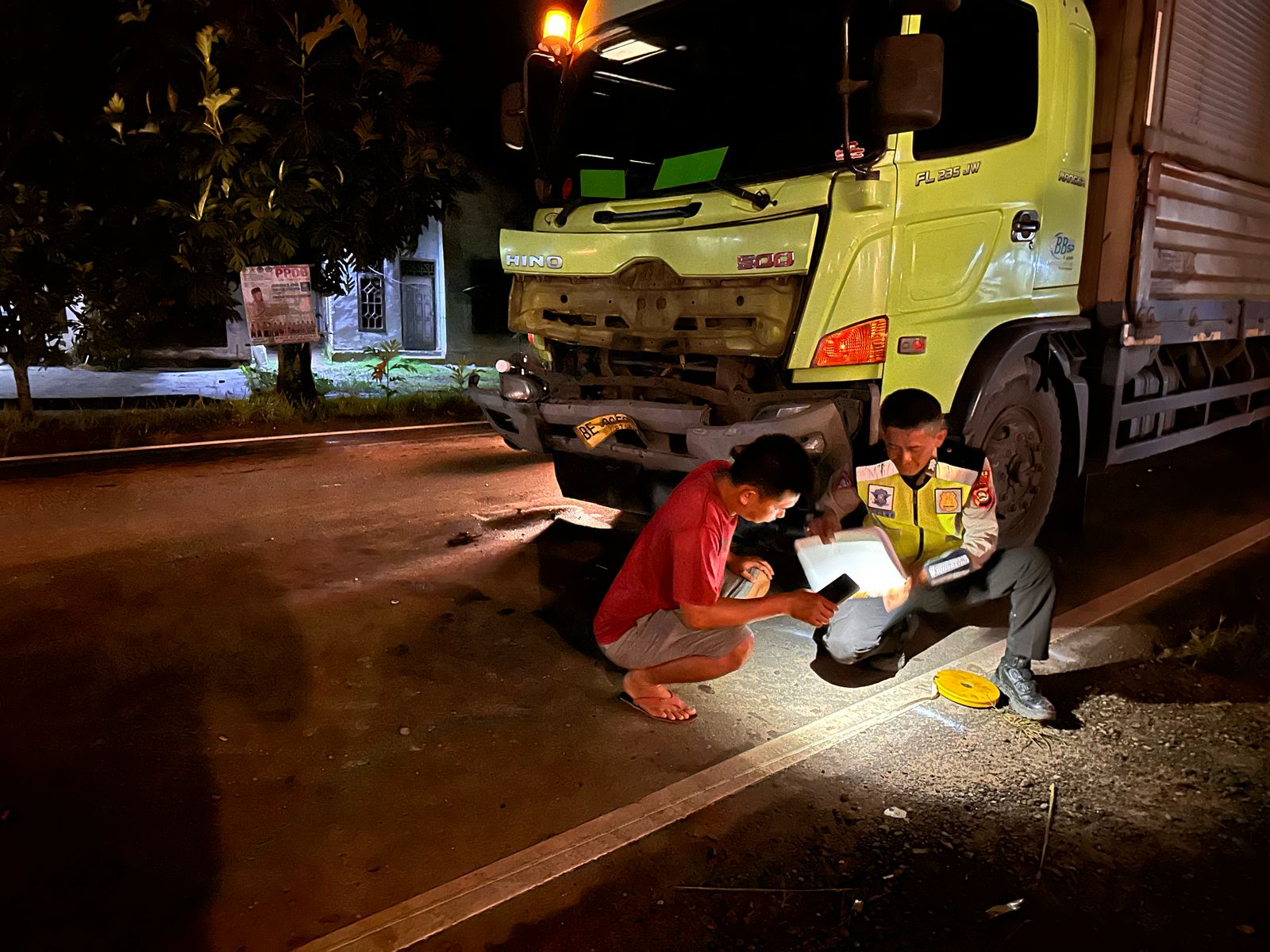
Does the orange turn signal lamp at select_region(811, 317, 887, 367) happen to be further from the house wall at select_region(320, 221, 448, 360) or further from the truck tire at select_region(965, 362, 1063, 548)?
the house wall at select_region(320, 221, 448, 360)

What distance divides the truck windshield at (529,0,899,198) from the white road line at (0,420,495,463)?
198 inches

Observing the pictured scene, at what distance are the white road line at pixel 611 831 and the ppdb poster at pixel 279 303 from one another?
881 cm

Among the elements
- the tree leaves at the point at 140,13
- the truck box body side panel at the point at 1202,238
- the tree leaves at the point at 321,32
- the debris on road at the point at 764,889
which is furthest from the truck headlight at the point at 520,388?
the tree leaves at the point at 140,13

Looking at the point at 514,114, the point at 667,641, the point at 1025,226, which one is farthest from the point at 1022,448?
the point at 514,114

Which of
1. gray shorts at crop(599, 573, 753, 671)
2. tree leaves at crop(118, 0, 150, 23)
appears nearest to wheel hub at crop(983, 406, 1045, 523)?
gray shorts at crop(599, 573, 753, 671)

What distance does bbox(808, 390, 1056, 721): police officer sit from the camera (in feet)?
11.5

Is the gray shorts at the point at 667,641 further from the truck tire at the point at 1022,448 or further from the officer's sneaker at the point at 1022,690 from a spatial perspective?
the truck tire at the point at 1022,448

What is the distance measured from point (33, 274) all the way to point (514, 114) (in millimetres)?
6507

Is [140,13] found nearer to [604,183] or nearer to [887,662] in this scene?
[604,183]

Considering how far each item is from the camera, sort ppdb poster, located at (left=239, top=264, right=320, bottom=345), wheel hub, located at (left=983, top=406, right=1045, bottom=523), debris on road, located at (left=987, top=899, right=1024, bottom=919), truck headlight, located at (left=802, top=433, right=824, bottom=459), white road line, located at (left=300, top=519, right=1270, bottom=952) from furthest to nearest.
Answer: ppdb poster, located at (left=239, top=264, right=320, bottom=345), wheel hub, located at (left=983, top=406, right=1045, bottom=523), truck headlight, located at (left=802, top=433, right=824, bottom=459), debris on road, located at (left=987, top=899, right=1024, bottom=919), white road line, located at (left=300, top=519, right=1270, bottom=952)

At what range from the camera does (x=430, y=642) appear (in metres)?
4.10

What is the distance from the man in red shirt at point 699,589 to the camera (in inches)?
118

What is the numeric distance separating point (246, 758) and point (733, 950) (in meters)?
1.82

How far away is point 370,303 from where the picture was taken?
56.2 ft
